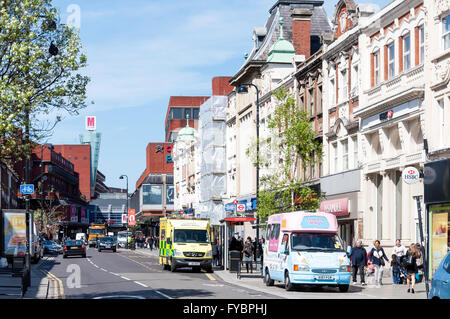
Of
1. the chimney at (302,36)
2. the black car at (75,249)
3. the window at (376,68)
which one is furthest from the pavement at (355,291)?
the black car at (75,249)

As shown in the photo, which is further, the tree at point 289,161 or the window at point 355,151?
the tree at point 289,161

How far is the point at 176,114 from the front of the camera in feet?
504

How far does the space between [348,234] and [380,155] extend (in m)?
5.48

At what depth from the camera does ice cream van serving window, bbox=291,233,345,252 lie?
26188 mm

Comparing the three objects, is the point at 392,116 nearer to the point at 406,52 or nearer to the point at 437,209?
the point at 406,52

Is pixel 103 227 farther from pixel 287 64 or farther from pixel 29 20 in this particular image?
pixel 29 20

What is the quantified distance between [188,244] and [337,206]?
25.0 ft

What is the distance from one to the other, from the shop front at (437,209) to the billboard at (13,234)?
27.4 m

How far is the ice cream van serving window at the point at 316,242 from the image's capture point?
85.9 feet

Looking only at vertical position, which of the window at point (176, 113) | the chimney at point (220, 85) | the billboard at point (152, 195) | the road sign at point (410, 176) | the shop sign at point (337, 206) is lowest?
the shop sign at point (337, 206)

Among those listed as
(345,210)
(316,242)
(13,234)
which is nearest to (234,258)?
(345,210)

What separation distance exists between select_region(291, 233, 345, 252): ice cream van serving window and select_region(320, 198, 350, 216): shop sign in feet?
42.1

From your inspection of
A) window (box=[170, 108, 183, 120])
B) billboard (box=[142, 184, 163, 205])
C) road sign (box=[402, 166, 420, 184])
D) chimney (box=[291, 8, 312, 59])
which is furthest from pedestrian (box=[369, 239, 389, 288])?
window (box=[170, 108, 183, 120])

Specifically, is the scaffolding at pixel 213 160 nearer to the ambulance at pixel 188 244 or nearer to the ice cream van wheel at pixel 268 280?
the ambulance at pixel 188 244
